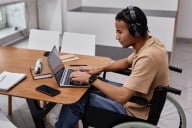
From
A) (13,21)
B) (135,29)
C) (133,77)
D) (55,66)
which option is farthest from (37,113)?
(13,21)

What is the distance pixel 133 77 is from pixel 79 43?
4.01ft

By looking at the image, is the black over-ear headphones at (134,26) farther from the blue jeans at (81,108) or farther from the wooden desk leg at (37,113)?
the wooden desk leg at (37,113)

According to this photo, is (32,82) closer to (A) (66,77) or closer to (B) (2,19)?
(A) (66,77)

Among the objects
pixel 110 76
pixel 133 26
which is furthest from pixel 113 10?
pixel 133 26

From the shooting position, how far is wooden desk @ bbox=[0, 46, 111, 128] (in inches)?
62.6

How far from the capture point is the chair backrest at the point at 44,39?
2721 mm

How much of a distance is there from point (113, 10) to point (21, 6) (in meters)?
1.32

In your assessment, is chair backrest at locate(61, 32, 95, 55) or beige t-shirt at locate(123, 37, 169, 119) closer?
beige t-shirt at locate(123, 37, 169, 119)

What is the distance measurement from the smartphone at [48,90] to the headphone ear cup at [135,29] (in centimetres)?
58

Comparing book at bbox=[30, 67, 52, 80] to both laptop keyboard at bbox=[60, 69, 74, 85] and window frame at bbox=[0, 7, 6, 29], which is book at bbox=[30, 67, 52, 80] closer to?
laptop keyboard at bbox=[60, 69, 74, 85]

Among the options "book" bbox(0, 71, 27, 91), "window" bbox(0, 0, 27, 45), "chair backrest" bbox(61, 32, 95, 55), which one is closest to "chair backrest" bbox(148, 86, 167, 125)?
"book" bbox(0, 71, 27, 91)

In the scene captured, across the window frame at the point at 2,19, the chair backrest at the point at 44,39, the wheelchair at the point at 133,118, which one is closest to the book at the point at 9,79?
the wheelchair at the point at 133,118

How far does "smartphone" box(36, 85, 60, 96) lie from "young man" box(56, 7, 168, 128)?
153mm

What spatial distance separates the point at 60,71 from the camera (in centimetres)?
187
